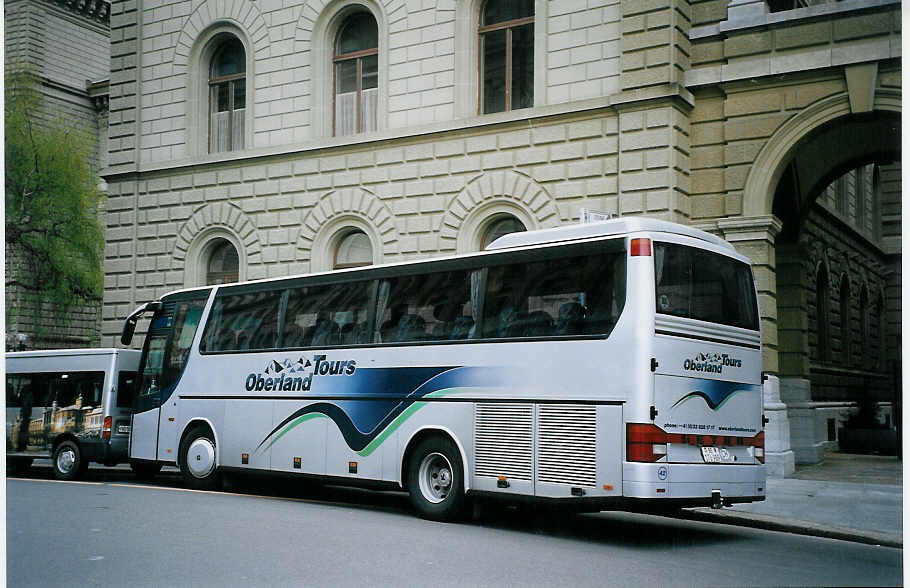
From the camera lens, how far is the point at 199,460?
625 inches

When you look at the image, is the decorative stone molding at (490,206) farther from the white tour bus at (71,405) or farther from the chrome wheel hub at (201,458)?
the chrome wheel hub at (201,458)

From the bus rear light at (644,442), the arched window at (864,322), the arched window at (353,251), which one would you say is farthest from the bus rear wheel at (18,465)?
Result: the arched window at (864,322)

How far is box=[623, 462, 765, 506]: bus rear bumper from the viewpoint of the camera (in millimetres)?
10586

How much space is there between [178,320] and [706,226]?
926 cm

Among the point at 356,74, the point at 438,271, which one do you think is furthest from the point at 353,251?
the point at 438,271

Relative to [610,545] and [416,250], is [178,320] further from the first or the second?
[610,545]

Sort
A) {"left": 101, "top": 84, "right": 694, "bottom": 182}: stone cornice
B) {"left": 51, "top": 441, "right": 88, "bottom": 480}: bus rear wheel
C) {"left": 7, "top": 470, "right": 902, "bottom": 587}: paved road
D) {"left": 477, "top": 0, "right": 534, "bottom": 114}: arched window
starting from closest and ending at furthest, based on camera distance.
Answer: {"left": 7, "top": 470, "right": 902, "bottom": 587}: paved road, {"left": 51, "top": 441, "right": 88, "bottom": 480}: bus rear wheel, {"left": 101, "top": 84, "right": 694, "bottom": 182}: stone cornice, {"left": 477, "top": 0, "right": 534, "bottom": 114}: arched window

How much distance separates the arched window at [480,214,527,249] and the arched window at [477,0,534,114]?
2.11 m

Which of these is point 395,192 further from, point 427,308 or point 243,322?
point 427,308

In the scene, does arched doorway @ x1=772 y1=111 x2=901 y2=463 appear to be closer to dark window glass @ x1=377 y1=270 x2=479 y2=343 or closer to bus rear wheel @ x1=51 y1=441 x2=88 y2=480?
dark window glass @ x1=377 y1=270 x2=479 y2=343

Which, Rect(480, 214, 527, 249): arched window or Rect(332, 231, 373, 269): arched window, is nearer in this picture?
Rect(480, 214, 527, 249): arched window

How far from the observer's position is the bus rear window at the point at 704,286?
11.0 metres

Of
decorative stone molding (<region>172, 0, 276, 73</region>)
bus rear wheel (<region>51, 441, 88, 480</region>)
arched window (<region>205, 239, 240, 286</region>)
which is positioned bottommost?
bus rear wheel (<region>51, 441, 88, 480</region>)

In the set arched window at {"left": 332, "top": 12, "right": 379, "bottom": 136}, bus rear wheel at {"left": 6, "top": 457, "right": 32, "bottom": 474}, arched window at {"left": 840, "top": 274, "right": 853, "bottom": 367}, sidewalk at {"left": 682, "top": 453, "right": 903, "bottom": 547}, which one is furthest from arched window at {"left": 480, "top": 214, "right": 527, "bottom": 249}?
bus rear wheel at {"left": 6, "top": 457, "right": 32, "bottom": 474}
